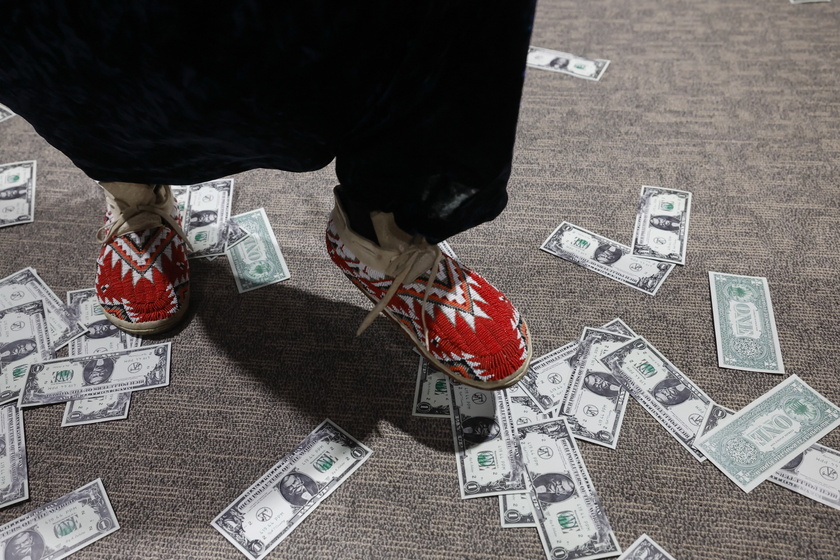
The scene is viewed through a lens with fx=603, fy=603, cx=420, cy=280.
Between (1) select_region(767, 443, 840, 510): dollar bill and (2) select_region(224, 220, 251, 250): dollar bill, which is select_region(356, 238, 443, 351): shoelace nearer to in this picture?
(2) select_region(224, 220, 251, 250): dollar bill

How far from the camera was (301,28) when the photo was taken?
1.76 ft

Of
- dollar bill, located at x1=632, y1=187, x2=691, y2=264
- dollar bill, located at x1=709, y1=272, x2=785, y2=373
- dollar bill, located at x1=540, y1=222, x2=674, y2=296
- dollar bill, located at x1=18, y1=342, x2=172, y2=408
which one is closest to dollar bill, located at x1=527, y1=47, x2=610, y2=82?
dollar bill, located at x1=632, y1=187, x2=691, y2=264

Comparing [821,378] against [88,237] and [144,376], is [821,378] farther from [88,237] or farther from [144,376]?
[88,237]

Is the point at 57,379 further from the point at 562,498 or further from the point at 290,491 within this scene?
the point at 562,498

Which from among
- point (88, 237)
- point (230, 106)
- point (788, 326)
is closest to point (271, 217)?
point (88, 237)

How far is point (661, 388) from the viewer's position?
36.5 inches

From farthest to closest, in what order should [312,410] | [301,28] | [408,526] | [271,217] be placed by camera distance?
[271,217] < [312,410] < [408,526] < [301,28]

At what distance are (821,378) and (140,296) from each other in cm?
108

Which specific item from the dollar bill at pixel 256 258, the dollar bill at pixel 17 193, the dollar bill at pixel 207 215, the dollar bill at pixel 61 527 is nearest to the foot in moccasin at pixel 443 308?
the dollar bill at pixel 256 258

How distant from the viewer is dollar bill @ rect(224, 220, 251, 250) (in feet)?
3.73

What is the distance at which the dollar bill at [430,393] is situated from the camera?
2.99ft

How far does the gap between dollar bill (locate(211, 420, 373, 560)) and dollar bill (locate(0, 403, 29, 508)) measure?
288mm

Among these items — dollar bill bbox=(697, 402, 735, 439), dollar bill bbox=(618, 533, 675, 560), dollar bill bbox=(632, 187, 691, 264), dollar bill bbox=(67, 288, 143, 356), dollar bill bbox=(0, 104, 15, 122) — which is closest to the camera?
dollar bill bbox=(618, 533, 675, 560)

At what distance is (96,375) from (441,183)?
2.17ft
